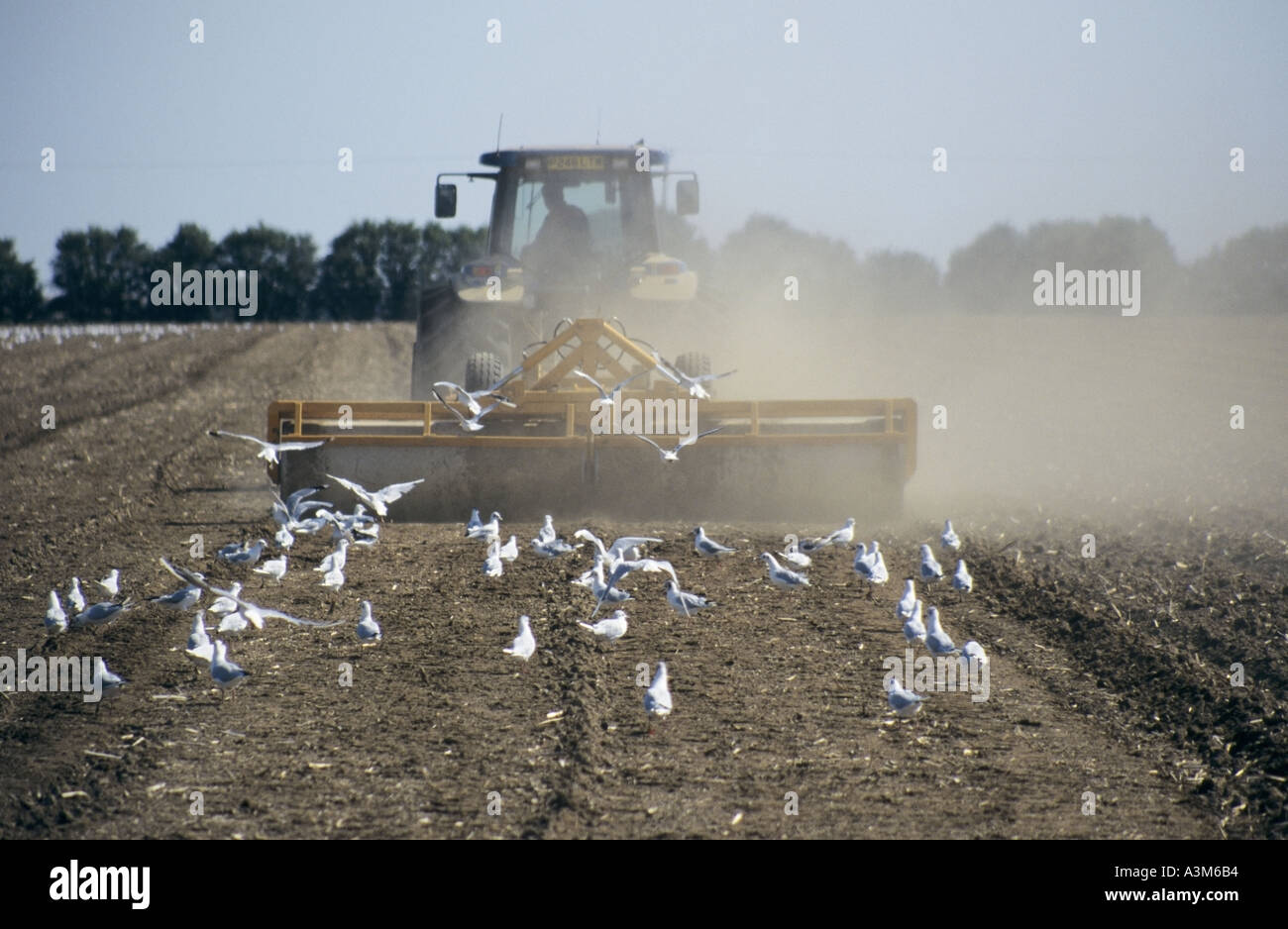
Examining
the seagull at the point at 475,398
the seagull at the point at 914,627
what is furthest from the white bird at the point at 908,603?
A: the seagull at the point at 475,398

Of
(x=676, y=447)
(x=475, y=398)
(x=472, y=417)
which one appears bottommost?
(x=676, y=447)

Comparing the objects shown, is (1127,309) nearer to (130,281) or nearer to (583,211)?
(583,211)

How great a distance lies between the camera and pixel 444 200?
10.4m

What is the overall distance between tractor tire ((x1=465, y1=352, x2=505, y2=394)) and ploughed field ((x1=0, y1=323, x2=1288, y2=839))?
1.29m

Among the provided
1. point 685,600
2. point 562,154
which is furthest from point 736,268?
point 685,600

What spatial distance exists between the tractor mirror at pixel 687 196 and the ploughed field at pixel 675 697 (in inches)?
110

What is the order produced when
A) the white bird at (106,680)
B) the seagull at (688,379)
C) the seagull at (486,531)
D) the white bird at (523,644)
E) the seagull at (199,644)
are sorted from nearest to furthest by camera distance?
1. the white bird at (106,680)
2. the seagull at (199,644)
3. the white bird at (523,644)
4. the seagull at (486,531)
5. the seagull at (688,379)

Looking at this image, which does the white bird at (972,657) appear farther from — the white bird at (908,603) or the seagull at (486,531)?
the seagull at (486,531)

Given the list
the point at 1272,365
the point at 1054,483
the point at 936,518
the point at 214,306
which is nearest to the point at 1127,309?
the point at 1272,365

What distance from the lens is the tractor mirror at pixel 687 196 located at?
1024cm

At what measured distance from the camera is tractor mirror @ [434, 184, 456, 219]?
10.3 m

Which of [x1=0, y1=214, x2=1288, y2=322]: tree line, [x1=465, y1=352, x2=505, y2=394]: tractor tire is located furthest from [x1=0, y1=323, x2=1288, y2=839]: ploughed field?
[x1=0, y1=214, x2=1288, y2=322]: tree line

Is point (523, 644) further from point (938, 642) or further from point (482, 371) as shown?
point (482, 371)

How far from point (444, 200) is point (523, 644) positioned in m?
5.71
